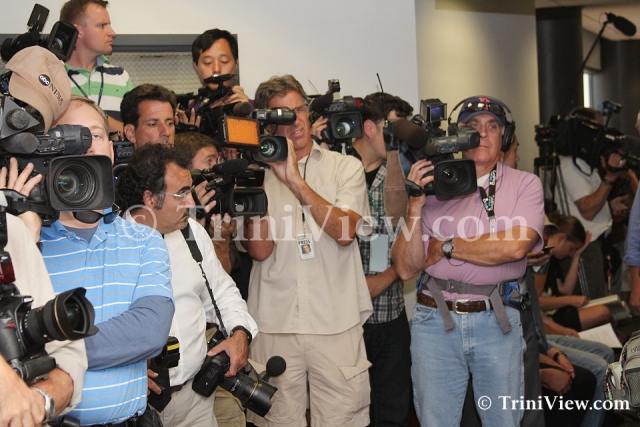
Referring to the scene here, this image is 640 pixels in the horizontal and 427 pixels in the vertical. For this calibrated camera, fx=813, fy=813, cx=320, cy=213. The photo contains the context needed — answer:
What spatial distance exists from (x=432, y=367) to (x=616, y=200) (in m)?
3.99

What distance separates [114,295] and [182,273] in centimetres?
67

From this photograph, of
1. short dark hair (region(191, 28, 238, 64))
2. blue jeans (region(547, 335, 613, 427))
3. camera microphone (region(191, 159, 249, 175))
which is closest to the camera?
camera microphone (region(191, 159, 249, 175))

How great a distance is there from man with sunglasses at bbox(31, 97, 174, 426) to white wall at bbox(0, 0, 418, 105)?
2.39 metres

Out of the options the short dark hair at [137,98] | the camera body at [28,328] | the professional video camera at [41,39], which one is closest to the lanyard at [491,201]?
the short dark hair at [137,98]

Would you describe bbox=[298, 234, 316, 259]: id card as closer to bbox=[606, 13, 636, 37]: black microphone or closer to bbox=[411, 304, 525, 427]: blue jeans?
bbox=[411, 304, 525, 427]: blue jeans

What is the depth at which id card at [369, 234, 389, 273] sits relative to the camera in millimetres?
4098

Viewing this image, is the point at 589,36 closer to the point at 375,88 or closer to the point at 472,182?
the point at 375,88

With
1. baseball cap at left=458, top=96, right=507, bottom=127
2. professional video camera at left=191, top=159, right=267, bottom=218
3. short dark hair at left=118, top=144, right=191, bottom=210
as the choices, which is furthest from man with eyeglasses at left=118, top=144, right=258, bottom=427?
baseball cap at left=458, top=96, right=507, bottom=127

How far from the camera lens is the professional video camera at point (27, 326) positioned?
164cm

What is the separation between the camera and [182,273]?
287 cm

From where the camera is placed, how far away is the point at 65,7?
396 centimetres

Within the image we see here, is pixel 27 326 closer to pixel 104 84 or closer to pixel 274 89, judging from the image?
pixel 274 89

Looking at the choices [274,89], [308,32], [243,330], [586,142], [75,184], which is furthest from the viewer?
[586,142]

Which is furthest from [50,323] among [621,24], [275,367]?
[621,24]
